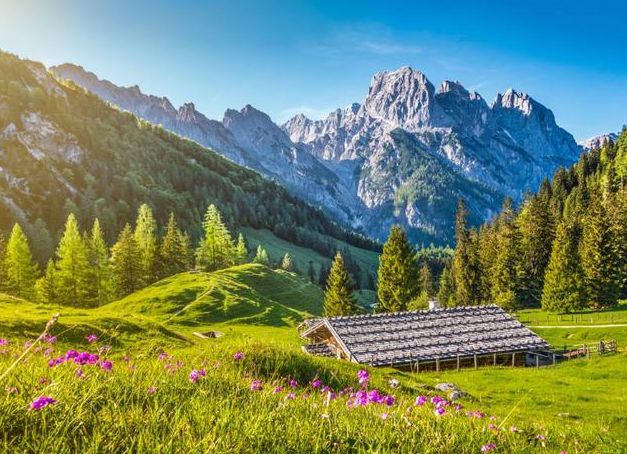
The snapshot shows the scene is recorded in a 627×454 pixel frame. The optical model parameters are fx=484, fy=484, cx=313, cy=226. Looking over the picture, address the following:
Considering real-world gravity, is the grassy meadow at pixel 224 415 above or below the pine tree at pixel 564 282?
below

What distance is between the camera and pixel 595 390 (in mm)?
34906

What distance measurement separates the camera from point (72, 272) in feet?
266

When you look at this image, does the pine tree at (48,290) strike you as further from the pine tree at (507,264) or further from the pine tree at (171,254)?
the pine tree at (507,264)

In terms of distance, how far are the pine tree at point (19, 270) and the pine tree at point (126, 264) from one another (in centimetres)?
1382

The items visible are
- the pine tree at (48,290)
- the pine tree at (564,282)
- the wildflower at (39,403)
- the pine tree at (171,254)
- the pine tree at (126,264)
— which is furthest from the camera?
the pine tree at (171,254)

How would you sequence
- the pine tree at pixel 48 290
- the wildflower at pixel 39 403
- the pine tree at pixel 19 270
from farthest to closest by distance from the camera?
the pine tree at pixel 19 270 < the pine tree at pixel 48 290 < the wildflower at pixel 39 403

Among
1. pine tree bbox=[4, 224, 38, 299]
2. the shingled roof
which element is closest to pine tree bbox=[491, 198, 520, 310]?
the shingled roof

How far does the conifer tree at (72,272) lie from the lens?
80.4 meters

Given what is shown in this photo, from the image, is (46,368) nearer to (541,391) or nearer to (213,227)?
(541,391)

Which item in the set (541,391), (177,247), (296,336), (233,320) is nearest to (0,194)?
(177,247)

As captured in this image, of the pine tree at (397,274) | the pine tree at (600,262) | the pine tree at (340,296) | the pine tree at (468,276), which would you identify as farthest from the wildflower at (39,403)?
the pine tree at (468,276)

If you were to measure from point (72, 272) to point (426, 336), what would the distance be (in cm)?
6013

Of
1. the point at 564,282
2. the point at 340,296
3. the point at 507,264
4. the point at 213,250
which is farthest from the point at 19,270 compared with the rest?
the point at 507,264

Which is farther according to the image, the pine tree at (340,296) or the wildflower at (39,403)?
the pine tree at (340,296)
